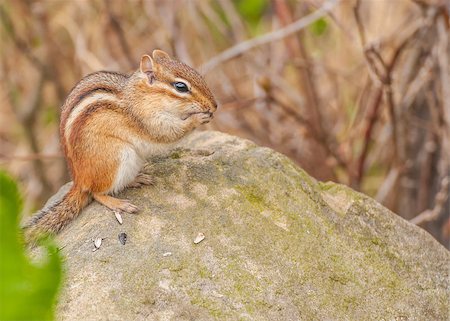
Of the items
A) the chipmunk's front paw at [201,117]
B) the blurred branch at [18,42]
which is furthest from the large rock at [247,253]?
the blurred branch at [18,42]

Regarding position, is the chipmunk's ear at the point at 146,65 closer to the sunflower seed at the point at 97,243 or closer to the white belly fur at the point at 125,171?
the white belly fur at the point at 125,171

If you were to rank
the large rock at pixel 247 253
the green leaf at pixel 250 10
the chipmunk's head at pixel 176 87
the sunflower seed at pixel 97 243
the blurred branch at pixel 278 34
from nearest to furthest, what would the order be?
the large rock at pixel 247 253 → the sunflower seed at pixel 97 243 → the chipmunk's head at pixel 176 87 → the blurred branch at pixel 278 34 → the green leaf at pixel 250 10

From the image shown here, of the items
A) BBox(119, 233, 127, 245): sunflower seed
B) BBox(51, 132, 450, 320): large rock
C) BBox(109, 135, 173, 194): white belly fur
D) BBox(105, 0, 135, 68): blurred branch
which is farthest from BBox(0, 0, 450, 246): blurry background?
BBox(119, 233, 127, 245): sunflower seed

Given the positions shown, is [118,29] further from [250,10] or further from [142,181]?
[142,181]

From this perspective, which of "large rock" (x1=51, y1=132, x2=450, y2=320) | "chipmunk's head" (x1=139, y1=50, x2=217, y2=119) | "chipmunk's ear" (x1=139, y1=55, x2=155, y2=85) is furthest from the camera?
"chipmunk's ear" (x1=139, y1=55, x2=155, y2=85)

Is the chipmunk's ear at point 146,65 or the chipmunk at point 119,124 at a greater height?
the chipmunk's ear at point 146,65

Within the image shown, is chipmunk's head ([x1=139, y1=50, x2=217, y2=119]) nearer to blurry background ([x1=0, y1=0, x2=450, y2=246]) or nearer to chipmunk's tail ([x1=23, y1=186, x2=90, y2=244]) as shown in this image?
chipmunk's tail ([x1=23, y1=186, x2=90, y2=244])

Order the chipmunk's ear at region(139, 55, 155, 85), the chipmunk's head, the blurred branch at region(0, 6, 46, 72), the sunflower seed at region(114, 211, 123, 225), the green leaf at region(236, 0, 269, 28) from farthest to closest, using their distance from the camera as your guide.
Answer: the blurred branch at region(0, 6, 46, 72), the green leaf at region(236, 0, 269, 28), the chipmunk's ear at region(139, 55, 155, 85), the chipmunk's head, the sunflower seed at region(114, 211, 123, 225)
